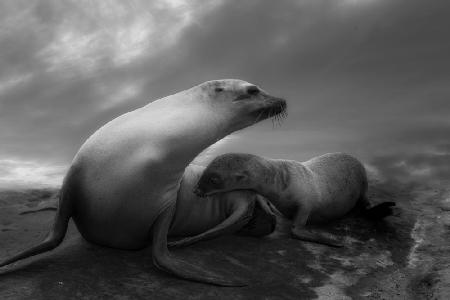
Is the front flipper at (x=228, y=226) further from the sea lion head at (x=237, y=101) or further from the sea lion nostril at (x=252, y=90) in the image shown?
the sea lion nostril at (x=252, y=90)

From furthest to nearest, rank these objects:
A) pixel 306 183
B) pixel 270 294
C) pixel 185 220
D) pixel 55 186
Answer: pixel 55 186 < pixel 306 183 < pixel 185 220 < pixel 270 294

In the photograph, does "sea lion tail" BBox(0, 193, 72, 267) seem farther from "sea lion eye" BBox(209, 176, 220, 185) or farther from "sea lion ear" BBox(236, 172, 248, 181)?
"sea lion ear" BBox(236, 172, 248, 181)

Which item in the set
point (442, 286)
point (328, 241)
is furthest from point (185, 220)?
point (442, 286)

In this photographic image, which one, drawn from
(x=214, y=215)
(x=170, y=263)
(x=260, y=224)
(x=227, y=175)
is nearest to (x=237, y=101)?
(x=227, y=175)

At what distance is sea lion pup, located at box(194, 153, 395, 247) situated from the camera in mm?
6031

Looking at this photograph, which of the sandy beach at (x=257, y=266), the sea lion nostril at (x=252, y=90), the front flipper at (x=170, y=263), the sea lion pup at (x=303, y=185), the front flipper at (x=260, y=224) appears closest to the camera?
the sandy beach at (x=257, y=266)

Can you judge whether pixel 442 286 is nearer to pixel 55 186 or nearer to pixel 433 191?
pixel 433 191

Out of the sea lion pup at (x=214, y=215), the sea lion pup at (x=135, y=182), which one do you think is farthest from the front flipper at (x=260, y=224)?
the sea lion pup at (x=135, y=182)

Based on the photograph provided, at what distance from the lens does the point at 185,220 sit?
→ 548cm

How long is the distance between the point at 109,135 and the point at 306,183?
3.17 m

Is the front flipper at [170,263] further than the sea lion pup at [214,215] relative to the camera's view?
No

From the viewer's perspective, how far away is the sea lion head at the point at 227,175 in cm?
575

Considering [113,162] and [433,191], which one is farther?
[433,191]

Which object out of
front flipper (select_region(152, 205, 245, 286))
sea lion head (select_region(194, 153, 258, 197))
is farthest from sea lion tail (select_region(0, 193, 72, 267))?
sea lion head (select_region(194, 153, 258, 197))
